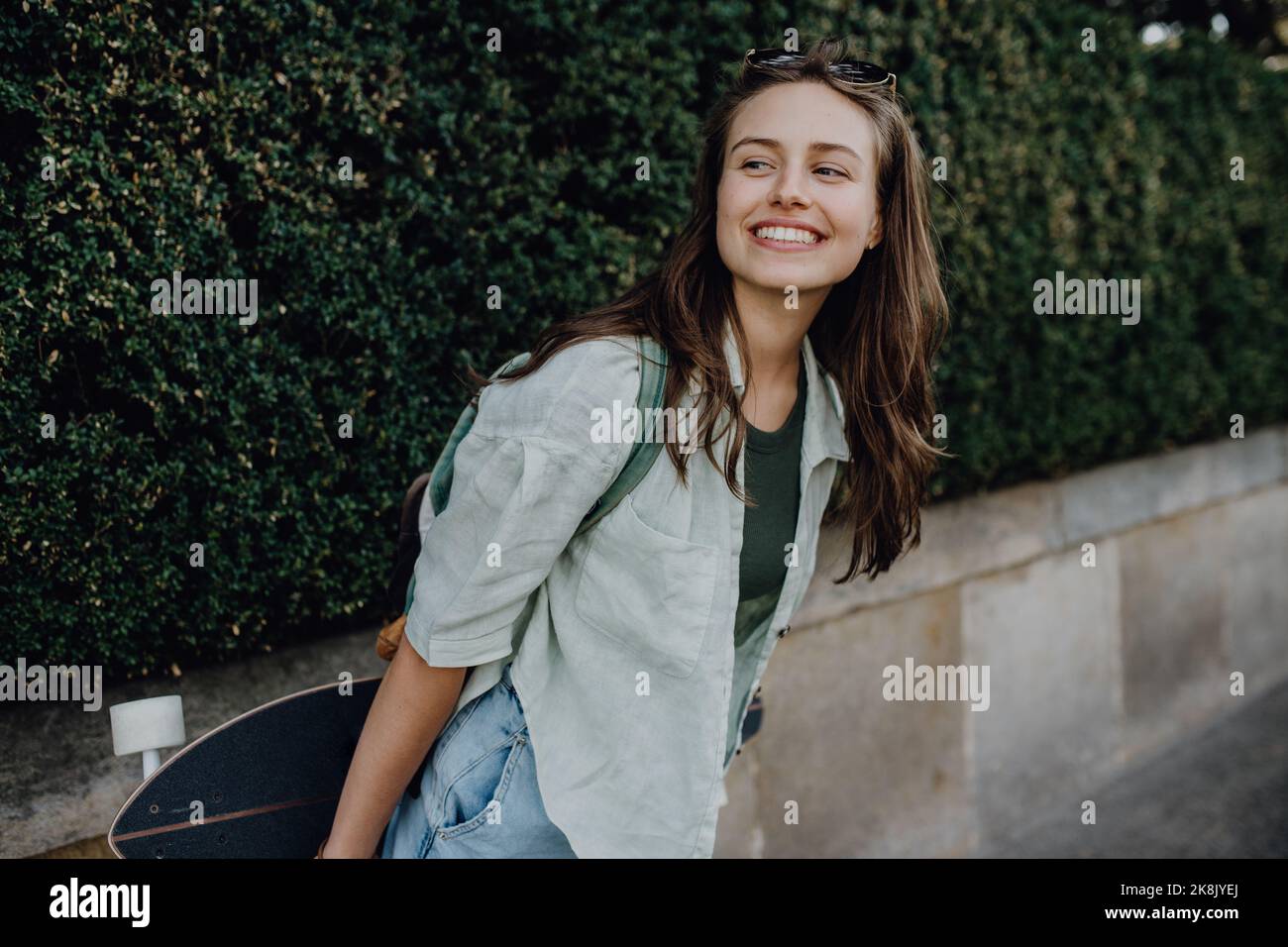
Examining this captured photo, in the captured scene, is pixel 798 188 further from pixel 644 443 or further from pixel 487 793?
pixel 487 793

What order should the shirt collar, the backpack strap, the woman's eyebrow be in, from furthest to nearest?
1. the shirt collar
2. the woman's eyebrow
3. the backpack strap

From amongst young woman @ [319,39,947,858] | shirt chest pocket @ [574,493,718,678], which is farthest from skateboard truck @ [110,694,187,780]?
shirt chest pocket @ [574,493,718,678]

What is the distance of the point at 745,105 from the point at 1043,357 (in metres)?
2.89

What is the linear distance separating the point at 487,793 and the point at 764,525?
0.71 m

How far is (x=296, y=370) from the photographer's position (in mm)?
2426

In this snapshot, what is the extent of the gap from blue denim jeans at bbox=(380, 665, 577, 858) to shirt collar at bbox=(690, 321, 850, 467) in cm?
76

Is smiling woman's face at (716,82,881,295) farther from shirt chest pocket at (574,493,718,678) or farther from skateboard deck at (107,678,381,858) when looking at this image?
skateboard deck at (107,678,381,858)

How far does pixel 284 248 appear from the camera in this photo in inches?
93.0

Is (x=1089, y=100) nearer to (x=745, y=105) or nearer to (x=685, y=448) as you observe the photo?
(x=745, y=105)

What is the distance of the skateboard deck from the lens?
174 centimetres

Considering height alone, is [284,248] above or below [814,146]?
below

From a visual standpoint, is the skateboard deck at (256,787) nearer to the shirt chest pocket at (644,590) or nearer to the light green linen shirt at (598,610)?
the light green linen shirt at (598,610)

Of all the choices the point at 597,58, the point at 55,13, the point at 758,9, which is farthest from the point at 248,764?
the point at 758,9

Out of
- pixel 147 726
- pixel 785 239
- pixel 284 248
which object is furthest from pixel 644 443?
pixel 284 248
